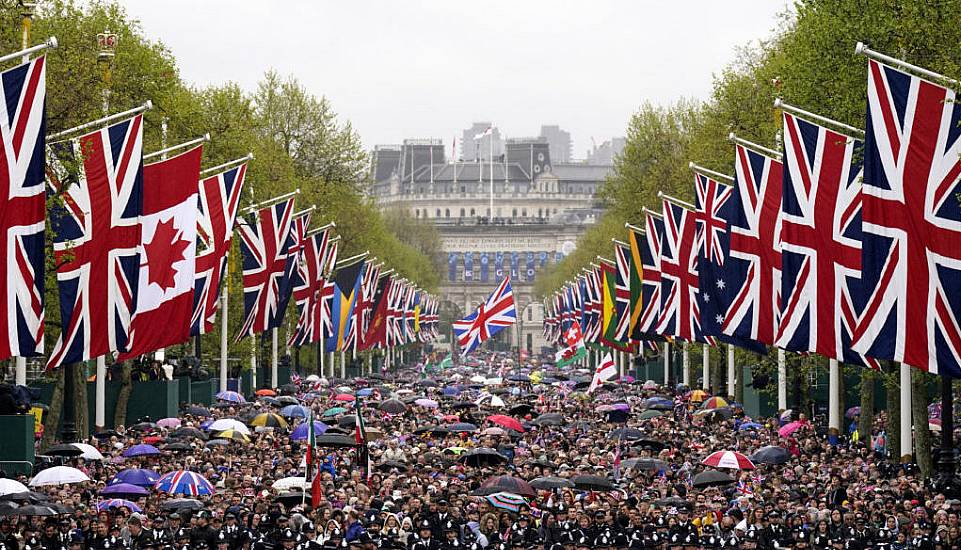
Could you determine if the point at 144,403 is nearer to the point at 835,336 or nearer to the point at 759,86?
the point at 759,86

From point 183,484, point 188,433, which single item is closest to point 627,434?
point 188,433

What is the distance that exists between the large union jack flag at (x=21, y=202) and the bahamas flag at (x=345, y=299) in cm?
4573

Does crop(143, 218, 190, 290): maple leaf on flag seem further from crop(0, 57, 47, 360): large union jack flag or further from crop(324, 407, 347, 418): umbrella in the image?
crop(324, 407, 347, 418): umbrella

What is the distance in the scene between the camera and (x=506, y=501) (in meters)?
29.0

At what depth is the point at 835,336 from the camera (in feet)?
88.9

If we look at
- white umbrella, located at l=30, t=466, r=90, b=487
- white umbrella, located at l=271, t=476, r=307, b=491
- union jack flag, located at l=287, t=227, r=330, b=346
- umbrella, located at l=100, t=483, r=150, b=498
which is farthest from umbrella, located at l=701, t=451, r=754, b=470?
union jack flag, located at l=287, t=227, r=330, b=346

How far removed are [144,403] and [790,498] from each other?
23091mm

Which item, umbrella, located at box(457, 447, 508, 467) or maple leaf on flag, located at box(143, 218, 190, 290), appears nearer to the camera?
maple leaf on flag, located at box(143, 218, 190, 290)

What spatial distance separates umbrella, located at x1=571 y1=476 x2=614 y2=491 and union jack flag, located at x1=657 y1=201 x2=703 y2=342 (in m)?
13.7

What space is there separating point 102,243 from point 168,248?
3.99 metres

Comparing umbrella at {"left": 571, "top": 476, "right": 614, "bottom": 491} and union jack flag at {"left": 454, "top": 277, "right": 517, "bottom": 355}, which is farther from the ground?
union jack flag at {"left": 454, "top": 277, "right": 517, "bottom": 355}

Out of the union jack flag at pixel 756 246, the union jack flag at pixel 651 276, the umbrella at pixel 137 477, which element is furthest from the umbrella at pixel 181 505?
the union jack flag at pixel 651 276

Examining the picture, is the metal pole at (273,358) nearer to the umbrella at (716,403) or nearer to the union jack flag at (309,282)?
the union jack flag at (309,282)

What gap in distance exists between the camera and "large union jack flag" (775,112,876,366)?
A: 27156mm
